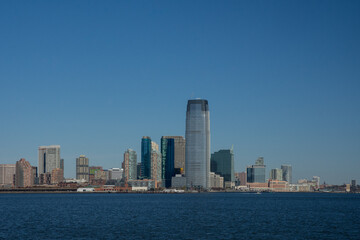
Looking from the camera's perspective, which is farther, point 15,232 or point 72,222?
point 72,222

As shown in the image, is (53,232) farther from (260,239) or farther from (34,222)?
(260,239)

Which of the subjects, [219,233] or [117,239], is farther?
[219,233]

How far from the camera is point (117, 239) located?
74.8 meters

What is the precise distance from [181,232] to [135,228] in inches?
414

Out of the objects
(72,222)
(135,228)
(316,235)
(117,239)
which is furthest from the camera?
(72,222)

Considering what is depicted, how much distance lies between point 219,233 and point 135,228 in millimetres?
16598

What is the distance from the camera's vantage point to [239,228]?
90.1 metres

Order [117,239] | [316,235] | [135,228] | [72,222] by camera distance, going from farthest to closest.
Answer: [72,222] → [135,228] → [316,235] → [117,239]

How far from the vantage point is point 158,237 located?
253 feet

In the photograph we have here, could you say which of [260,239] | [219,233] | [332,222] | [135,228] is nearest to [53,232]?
[135,228]

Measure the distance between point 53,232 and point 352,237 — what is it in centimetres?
4952

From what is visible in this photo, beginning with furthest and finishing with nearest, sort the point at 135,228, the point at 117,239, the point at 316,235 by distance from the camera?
the point at 135,228
the point at 316,235
the point at 117,239

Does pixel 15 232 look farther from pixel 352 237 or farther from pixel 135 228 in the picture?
pixel 352 237

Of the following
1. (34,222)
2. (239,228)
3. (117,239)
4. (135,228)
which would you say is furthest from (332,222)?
(34,222)
